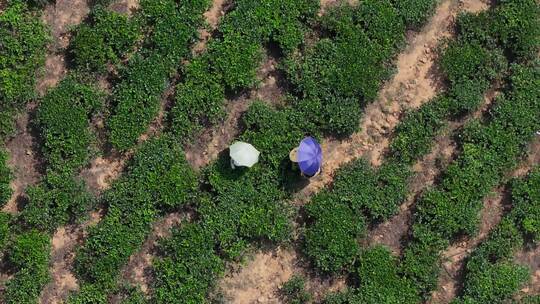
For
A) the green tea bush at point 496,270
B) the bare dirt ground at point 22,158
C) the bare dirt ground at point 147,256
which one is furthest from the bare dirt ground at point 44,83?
the green tea bush at point 496,270

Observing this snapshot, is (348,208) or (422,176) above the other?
(422,176)

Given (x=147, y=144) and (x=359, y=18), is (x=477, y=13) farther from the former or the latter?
(x=147, y=144)

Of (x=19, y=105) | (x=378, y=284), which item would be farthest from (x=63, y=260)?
(x=378, y=284)

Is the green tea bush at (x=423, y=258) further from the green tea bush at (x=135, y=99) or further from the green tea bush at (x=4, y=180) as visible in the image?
the green tea bush at (x=4, y=180)

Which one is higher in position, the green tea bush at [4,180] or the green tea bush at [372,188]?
the green tea bush at [4,180]

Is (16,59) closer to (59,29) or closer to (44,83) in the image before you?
(44,83)
